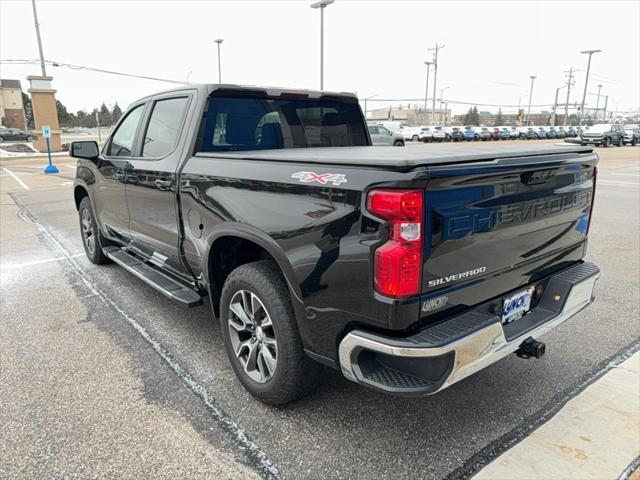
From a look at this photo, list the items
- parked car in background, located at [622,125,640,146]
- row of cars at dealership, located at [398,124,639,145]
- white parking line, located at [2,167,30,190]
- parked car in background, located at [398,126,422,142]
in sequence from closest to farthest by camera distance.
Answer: white parking line, located at [2,167,30,190]
row of cars at dealership, located at [398,124,639,145]
parked car in background, located at [622,125,640,146]
parked car in background, located at [398,126,422,142]

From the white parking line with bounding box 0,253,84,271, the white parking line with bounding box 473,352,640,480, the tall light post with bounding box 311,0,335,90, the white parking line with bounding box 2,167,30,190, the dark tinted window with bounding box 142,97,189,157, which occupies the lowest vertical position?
the white parking line with bounding box 2,167,30,190

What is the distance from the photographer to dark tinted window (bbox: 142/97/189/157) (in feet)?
12.1

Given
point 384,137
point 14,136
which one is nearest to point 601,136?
point 384,137

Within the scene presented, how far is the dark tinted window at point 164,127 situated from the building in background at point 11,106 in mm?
79239

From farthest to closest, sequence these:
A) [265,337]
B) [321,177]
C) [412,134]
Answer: [412,134]
[265,337]
[321,177]

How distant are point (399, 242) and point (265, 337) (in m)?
1.17

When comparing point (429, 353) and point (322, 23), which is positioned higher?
point (322, 23)

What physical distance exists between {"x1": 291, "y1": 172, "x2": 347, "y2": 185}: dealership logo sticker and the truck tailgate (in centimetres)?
41

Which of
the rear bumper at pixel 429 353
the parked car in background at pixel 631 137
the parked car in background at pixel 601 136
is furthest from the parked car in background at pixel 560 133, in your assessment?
the rear bumper at pixel 429 353

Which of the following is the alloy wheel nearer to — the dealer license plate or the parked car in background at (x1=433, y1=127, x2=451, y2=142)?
the dealer license plate

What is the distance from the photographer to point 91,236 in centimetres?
575

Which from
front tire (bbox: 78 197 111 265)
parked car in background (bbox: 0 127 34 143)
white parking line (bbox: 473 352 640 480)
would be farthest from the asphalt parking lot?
parked car in background (bbox: 0 127 34 143)

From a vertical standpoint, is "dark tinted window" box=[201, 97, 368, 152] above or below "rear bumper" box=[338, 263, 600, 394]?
above

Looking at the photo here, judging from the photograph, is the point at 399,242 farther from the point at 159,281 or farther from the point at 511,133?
the point at 511,133
